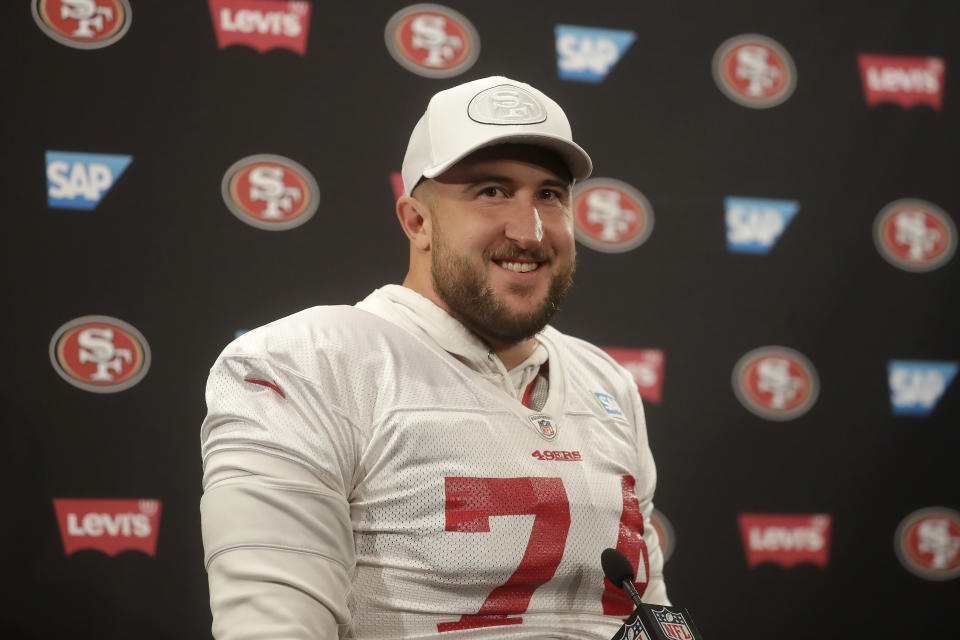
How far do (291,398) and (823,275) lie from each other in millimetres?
1588

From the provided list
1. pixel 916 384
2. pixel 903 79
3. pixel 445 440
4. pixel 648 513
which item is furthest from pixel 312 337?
pixel 903 79

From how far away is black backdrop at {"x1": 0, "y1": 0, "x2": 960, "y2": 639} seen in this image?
6.12ft

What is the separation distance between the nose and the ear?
0.49ft

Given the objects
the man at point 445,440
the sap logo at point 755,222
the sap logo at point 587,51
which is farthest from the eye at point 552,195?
the sap logo at point 755,222

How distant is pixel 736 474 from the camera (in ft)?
7.30

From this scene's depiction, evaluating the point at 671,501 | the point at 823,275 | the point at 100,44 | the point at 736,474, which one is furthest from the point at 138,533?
the point at 823,275

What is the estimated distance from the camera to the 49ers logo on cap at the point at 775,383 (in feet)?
7.34

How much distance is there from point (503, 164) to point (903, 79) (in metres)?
1.50

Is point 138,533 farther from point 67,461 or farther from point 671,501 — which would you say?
point 671,501

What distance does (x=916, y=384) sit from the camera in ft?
7.61

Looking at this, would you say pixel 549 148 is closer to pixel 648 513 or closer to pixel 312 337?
pixel 312 337

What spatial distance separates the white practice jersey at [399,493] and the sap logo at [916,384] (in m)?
1.24

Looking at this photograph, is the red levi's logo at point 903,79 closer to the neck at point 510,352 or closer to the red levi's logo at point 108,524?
the neck at point 510,352

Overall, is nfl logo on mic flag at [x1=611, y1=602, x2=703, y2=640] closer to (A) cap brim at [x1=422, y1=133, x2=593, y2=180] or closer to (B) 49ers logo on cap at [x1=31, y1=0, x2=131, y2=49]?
(A) cap brim at [x1=422, y1=133, x2=593, y2=180]
